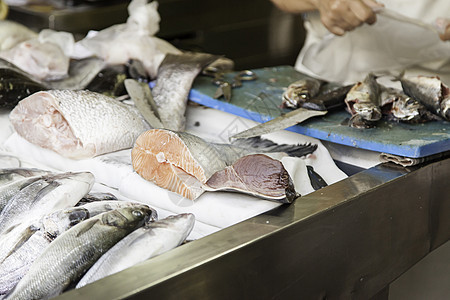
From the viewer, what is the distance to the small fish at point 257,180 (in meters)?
1.20

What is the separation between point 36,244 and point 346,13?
1304 millimetres

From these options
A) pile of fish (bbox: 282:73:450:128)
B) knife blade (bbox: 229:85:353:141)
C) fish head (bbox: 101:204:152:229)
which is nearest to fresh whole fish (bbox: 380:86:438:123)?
pile of fish (bbox: 282:73:450:128)

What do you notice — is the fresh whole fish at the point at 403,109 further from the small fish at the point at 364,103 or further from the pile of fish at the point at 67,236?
the pile of fish at the point at 67,236

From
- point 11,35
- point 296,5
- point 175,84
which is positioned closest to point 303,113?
point 175,84

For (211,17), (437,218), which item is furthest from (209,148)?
(211,17)

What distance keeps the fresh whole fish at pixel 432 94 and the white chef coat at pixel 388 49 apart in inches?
24.4

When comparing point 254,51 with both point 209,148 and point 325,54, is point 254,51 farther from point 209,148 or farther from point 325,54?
point 209,148

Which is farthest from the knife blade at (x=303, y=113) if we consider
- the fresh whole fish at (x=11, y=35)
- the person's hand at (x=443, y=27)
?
the fresh whole fish at (x=11, y=35)

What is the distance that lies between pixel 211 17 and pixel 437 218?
3.56 metres

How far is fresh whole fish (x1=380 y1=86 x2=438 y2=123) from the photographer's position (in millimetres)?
1573

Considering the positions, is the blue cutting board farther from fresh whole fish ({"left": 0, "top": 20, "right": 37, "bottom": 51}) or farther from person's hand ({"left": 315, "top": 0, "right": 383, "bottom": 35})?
fresh whole fish ({"left": 0, "top": 20, "right": 37, "bottom": 51})

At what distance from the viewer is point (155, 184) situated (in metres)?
1.36

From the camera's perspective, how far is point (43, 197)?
1158 millimetres

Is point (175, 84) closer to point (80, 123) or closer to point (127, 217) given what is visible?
point (80, 123)
